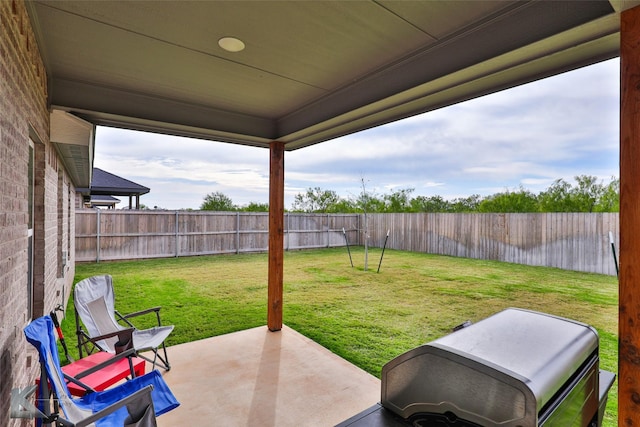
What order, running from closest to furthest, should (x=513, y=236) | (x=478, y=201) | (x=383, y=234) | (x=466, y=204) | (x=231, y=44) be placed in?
(x=231, y=44) < (x=513, y=236) < (x=478, y=201) < (x=466, y=204) < (x=383, y=234)

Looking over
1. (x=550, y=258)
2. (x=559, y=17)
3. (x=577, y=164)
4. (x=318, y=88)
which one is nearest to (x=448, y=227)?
(x=550, y=258)

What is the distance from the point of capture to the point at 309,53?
221 cm

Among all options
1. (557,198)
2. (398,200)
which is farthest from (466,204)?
(398,200)

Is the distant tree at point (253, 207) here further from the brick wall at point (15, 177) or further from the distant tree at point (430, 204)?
the brick wall at point (15, 177)

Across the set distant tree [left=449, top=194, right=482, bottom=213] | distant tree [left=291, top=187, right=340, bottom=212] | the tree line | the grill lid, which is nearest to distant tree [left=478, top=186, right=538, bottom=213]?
the tree line

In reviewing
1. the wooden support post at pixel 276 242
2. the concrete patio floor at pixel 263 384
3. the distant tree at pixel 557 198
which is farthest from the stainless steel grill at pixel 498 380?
the distant tree at pixel 557 198

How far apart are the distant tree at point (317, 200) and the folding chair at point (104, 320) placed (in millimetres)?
12540

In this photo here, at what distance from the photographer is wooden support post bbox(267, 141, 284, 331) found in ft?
13.7

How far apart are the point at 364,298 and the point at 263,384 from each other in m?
3.37

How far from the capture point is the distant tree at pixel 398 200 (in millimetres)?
14453

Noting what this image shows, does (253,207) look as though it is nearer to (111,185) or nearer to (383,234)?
(111,185)

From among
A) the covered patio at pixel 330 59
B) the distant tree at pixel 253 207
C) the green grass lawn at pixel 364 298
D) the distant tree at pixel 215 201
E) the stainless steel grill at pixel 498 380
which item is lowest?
the green grass lawn at pixel 364 298

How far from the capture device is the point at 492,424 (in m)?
0.95

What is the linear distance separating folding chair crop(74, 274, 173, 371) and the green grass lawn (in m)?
0.72
